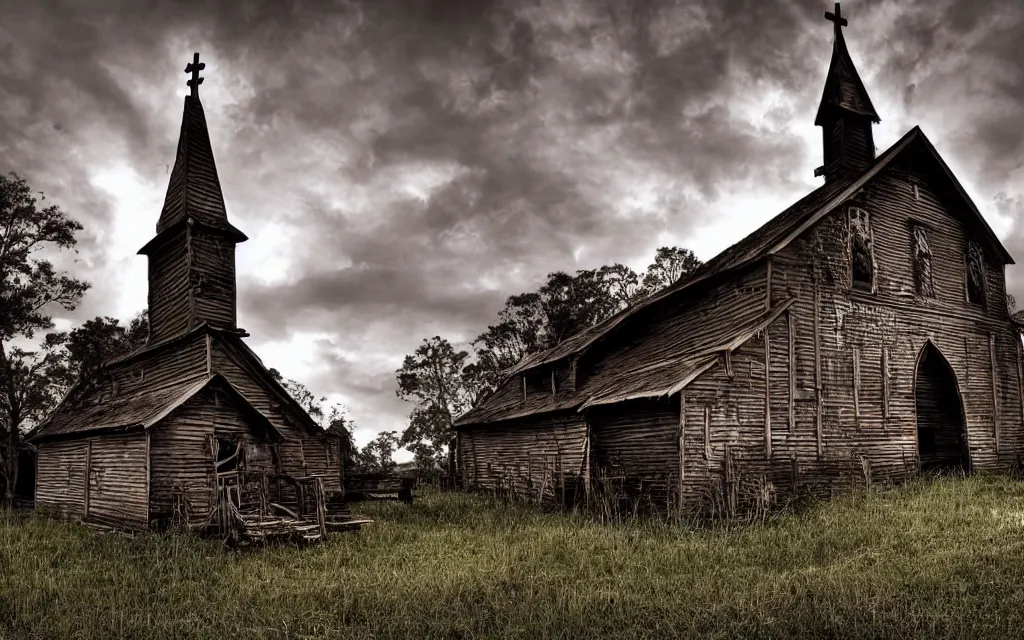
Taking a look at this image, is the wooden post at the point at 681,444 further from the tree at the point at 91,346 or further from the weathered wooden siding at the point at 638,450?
the tree at the point at 91,346

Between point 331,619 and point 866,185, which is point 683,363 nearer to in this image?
point 866,185

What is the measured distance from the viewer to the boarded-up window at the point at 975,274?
82.3ft

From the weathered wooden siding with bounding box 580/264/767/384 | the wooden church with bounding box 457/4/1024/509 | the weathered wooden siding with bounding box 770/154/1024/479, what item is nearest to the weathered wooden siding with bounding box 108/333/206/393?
the wooden church with bounding box 457/4/1024/509

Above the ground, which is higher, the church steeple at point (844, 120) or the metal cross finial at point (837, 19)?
the metal cross finial at point (837, 19)

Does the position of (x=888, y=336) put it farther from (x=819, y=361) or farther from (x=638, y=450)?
(x=638, y=450)

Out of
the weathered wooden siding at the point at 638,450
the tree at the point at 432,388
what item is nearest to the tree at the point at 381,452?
the tree at the point at 432,388

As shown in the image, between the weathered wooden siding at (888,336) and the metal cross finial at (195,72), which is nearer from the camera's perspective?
the weathered wooden siding at (888,336)

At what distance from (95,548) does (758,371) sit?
16.6 metres

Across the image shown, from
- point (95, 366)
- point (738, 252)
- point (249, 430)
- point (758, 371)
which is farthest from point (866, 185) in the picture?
point (95, 366)

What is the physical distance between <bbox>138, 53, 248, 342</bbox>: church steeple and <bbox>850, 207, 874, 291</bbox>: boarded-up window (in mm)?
20578

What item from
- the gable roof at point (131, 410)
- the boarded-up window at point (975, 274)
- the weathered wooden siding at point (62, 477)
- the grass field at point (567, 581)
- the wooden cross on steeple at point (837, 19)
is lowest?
the grass field at point (567, 581)

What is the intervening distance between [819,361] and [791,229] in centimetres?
379

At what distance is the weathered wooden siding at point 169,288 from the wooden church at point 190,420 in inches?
2.0

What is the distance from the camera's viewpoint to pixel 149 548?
16.2 metres
